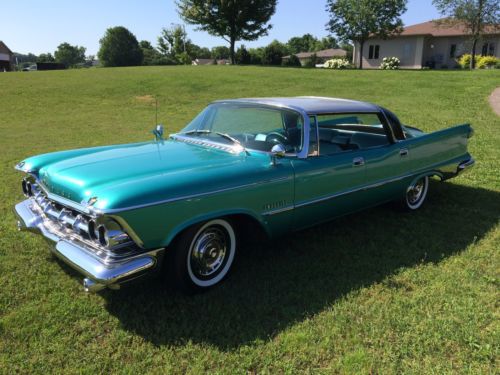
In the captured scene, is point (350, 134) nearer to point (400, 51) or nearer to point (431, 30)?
point (400, 51)

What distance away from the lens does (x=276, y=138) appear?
3893mm

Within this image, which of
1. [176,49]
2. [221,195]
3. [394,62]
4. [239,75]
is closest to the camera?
[221,195]

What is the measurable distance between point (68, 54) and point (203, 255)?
127320mm

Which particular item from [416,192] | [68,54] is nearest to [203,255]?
[416,192]

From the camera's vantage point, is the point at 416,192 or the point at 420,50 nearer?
the point at 416,192

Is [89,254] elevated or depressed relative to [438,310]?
elevated

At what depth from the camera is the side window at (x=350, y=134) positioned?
423cm

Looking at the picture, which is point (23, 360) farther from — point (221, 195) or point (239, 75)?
point (239, 75)

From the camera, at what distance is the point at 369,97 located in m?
16.9

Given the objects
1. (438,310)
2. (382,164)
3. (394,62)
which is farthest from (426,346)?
(394,62)

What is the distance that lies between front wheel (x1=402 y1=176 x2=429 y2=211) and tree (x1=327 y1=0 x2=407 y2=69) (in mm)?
30574

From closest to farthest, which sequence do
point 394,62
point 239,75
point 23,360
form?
point 23,360 → point 239,75 → point 394,62

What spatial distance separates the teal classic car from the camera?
9.15ft

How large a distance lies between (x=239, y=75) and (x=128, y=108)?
30.1ft
